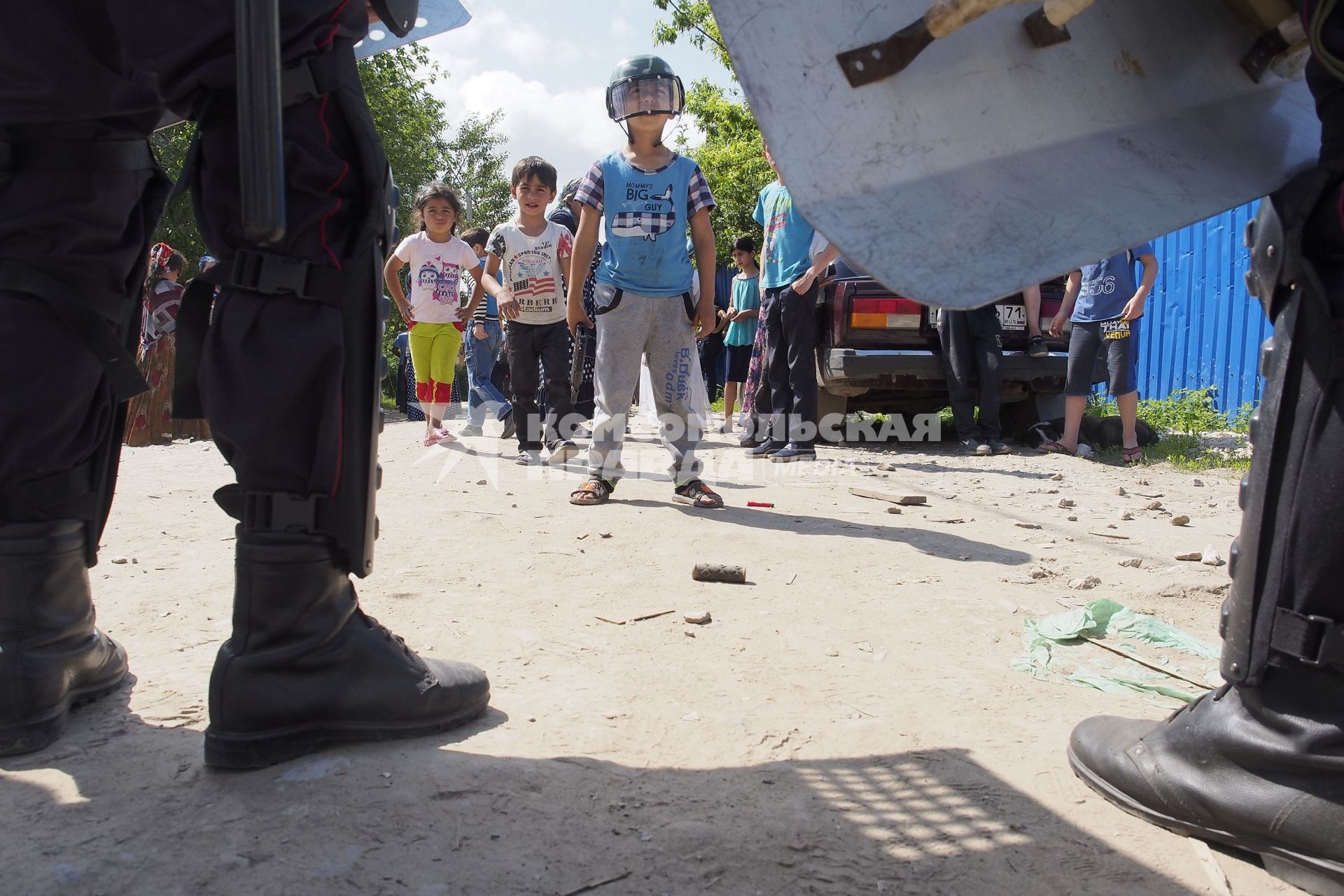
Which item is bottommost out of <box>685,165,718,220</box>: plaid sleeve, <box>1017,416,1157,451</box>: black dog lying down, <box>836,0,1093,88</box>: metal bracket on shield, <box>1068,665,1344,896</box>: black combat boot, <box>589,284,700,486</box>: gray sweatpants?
<box>1068,665,1344,896</box>: black combat boot

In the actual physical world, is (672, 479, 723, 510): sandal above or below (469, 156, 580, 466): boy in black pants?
below

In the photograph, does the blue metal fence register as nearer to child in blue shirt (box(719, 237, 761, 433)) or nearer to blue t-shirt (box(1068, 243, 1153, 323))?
blue t-shirt (box(1068, 243, 1153, 323))

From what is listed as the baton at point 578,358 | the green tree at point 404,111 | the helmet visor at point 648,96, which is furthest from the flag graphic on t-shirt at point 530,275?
the green tree at point 404,111

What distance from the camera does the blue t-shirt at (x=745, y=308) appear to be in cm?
940

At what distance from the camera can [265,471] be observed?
1.48 meters

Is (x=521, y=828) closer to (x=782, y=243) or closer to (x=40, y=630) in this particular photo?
(x=40, y=630)

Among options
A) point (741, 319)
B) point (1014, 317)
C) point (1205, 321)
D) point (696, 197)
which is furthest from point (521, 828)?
point (1205, 321)

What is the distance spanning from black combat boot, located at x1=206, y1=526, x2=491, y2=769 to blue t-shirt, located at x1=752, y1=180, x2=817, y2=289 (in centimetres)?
515

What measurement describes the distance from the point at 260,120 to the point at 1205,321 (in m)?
10.1

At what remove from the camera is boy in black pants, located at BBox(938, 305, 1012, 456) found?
22.6 feet

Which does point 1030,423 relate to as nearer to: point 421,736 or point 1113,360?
point 1113,360

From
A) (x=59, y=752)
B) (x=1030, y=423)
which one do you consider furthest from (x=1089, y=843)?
(x=1030, y=423)

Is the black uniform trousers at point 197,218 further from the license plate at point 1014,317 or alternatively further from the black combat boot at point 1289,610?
the license plate at point 1014,317

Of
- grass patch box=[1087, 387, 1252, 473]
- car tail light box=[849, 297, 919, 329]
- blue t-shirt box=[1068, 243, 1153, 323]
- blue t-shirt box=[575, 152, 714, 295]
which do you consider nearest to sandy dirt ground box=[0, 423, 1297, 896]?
blue t-shirt box=[575, 152, 714, 295]
